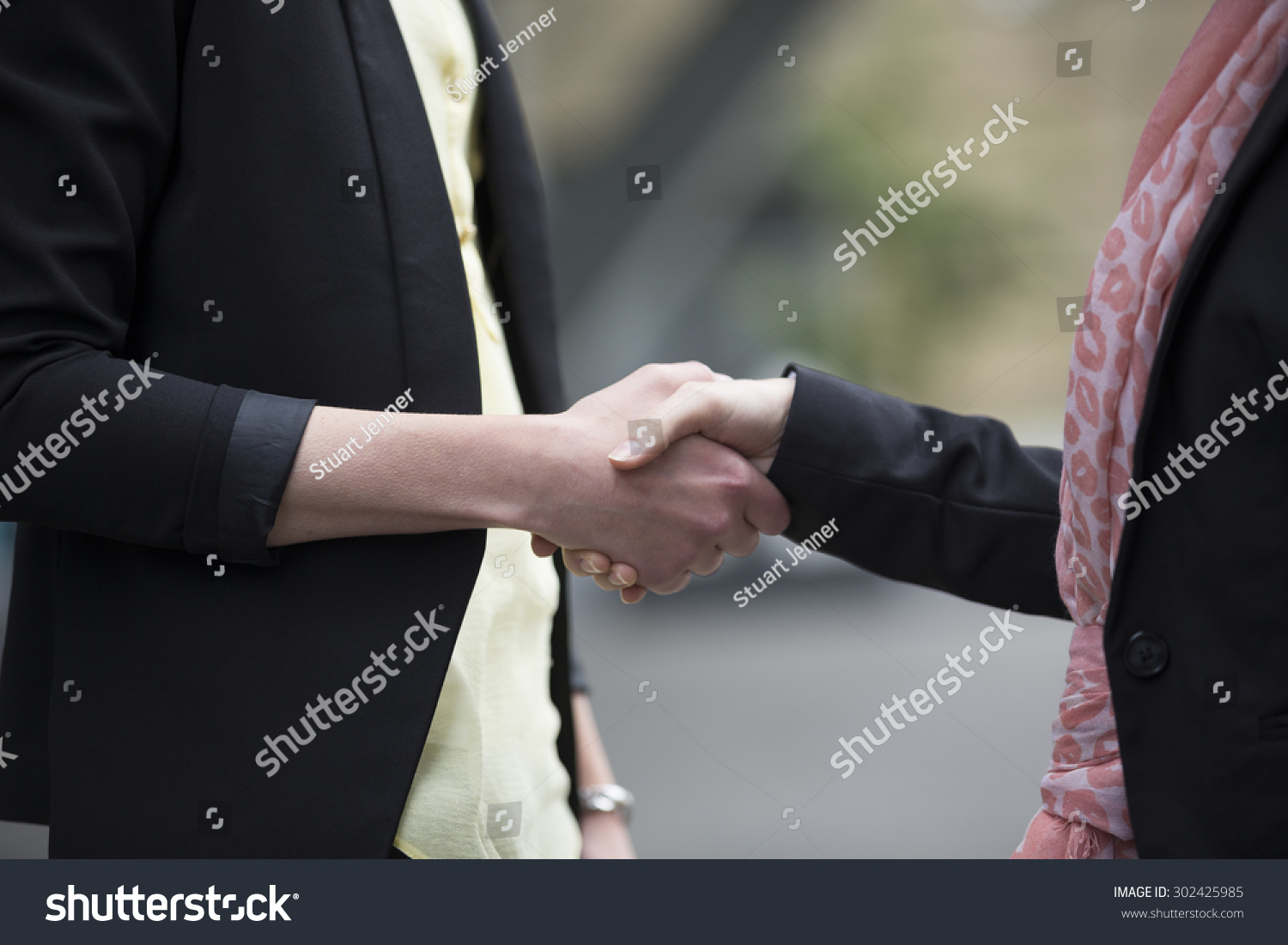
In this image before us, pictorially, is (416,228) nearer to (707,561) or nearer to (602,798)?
(707,561)

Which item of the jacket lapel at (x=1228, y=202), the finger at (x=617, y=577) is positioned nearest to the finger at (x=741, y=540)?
the finger at (x=617, y=577)

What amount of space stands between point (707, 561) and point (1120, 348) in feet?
1.55

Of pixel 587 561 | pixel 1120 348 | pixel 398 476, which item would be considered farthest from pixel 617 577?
pixel 1120 348

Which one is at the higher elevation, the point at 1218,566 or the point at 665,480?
the point at 665,480

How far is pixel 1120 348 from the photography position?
0.74m

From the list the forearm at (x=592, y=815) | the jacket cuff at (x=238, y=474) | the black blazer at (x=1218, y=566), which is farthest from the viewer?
the forearm at (x=592, y=815)

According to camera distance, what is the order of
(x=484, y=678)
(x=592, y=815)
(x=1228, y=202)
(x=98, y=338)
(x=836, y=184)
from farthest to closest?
(x=836, y=184) < (x=592, y=815) < (x=484, y=678) < (x=98, y=338) < (x=1228, y=202)

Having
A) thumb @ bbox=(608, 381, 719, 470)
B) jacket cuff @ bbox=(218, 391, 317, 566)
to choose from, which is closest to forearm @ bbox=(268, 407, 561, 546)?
jacket cuff @ bbox=(218, 391, 317, 566)

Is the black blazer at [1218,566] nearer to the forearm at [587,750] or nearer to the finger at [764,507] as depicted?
the finger at [764,507]

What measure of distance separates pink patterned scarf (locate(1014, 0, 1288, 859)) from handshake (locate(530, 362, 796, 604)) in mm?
340

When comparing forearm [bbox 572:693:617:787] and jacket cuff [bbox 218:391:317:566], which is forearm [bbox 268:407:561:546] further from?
forearm [bbox 572:693:617:787]

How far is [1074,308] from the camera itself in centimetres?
102

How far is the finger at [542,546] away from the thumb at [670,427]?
10 centimetres

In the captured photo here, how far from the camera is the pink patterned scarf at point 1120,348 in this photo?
71 centimetres
